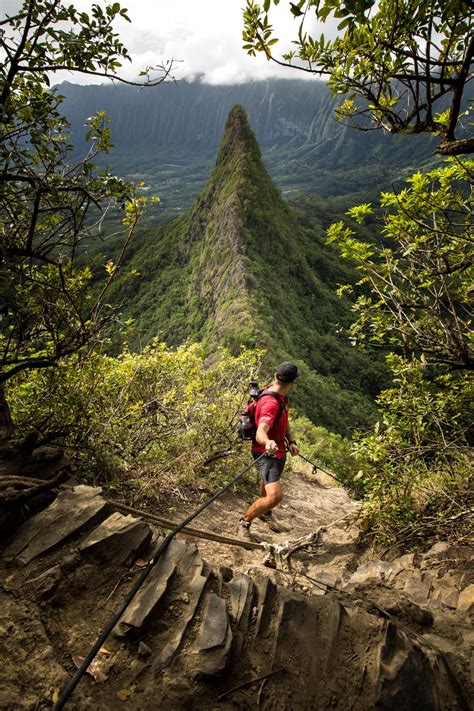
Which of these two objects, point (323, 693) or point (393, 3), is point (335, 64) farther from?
point (323, 693)

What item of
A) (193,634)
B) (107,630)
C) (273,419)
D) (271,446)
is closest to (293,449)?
(273,419)

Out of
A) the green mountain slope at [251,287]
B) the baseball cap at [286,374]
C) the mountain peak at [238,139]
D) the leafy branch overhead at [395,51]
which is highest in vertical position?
the mountain peak at [238,139]

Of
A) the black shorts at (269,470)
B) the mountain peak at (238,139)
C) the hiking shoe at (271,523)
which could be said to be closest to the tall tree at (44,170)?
the black shorts at (269,470)

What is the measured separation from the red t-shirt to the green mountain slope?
2524 centimetres

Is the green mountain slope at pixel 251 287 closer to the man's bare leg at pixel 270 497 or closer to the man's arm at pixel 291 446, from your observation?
the man's arm at pixel 291 446

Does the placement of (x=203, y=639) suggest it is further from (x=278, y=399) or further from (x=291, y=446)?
(x=291, y=446)

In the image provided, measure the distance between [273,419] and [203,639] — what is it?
2.74m

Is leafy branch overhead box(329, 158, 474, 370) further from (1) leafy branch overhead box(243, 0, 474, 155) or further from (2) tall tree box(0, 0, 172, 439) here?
(2) tall tree box(0, 0, 172, 439)

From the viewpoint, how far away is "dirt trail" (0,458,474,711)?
2.33 m

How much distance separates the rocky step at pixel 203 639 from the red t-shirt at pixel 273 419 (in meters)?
2.13

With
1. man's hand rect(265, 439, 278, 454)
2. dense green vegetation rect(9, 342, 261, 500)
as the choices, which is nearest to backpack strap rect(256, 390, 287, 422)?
man's hand rect(265, 439, 278, 454)

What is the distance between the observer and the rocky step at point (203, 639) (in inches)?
93.1

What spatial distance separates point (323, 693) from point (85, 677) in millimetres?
1446

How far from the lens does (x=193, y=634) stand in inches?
104
